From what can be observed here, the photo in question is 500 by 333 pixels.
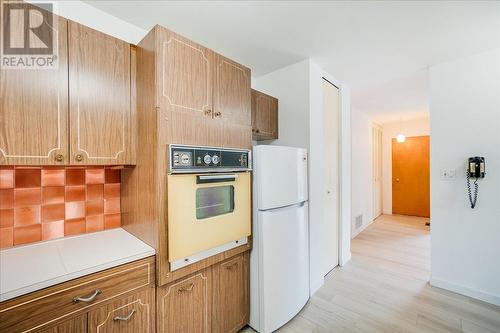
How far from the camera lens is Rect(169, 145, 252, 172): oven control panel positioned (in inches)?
51.3

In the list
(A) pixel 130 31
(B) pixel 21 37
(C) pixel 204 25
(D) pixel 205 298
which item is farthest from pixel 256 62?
(D) pixel 205 298

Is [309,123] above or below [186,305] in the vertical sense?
above

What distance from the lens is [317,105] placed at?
2.42 m

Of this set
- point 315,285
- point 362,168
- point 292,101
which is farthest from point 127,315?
point 362,168

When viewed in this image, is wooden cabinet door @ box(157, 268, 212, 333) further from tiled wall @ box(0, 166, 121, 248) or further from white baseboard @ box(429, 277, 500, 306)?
white baseboard @ box(429, 277, 500, 306)

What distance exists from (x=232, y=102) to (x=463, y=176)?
8.39 ft

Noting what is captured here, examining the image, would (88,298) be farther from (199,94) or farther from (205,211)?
(199,94)

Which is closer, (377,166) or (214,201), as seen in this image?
(214,201)

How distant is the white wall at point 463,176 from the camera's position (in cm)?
212

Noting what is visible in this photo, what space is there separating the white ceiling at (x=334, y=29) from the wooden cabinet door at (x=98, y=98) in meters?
0.43

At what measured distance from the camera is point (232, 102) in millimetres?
1713

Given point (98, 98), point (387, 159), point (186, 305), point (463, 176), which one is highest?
point (98, 98)

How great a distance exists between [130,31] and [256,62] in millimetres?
1238

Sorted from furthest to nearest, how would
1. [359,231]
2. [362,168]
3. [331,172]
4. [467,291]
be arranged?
1. [362,168]
2. [359,231]
3. [331,172]
4. [467,291]
